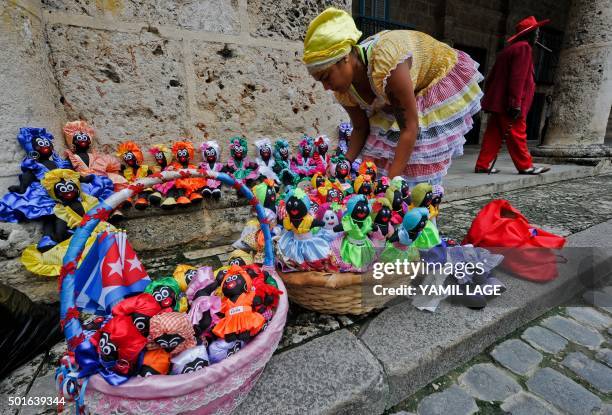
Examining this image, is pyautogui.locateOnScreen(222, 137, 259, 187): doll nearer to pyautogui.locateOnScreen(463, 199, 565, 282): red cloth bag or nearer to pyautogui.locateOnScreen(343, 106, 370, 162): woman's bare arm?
pyautogui.locateOnScreen(343, 106, 370, 162): woman's bare arm

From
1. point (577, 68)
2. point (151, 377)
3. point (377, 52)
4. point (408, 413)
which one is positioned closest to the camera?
point (151, 377)

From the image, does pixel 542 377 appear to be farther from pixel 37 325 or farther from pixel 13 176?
pixel 13 176

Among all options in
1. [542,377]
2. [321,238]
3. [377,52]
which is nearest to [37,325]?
[321,238]

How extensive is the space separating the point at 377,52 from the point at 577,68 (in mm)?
5132

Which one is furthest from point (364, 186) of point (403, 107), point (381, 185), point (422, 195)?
point (403, 107)

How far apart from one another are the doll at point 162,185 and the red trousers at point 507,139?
158 inches

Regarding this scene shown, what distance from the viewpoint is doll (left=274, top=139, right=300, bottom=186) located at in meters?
2.48

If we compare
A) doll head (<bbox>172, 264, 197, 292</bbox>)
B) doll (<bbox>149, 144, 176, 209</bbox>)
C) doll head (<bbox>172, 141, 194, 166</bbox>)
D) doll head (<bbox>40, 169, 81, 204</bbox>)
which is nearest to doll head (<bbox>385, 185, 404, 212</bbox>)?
doll head (<bbox>172, 264, 197, 292</bbox>)

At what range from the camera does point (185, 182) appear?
80.9 inches

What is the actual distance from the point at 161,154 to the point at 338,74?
1.37 m

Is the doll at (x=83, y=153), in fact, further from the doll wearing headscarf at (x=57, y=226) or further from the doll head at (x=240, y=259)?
the doll head at (x=240, y=259)

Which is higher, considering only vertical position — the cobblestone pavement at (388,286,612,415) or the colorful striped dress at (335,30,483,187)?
the colorful striped dress at (335,30,483,187)

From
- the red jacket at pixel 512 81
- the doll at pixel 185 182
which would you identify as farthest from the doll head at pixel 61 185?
the red jacket at pixel 512 81

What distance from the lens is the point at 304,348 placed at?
1.18 m
